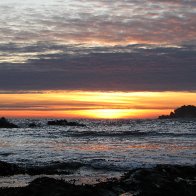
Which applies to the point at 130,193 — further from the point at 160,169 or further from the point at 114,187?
the point at 160,169

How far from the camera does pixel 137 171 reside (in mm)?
16781

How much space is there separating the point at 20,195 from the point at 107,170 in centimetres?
1102

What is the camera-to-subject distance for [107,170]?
23.2 meters

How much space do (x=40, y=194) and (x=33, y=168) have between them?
34.2ft

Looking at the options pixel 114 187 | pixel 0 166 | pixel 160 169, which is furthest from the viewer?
pixel 0 166

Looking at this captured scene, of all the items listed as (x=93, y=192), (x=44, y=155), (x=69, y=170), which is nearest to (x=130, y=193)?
(x=93, y=192)

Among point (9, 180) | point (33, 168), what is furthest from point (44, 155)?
point (9, 180)

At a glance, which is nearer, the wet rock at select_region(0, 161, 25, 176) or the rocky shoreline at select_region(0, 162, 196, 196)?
the rocky shoreline at select_region(0, 162, 196, 196)

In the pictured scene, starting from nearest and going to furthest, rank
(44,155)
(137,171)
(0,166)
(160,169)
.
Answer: (137,171) < (160,169) < (0,166) < (44,155)

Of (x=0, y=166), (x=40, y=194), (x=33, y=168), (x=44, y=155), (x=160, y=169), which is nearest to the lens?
(x=40, y=194)

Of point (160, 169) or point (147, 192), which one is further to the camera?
point (160, 169)

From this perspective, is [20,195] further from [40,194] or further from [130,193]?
[130,193]

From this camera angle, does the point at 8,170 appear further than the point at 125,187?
Yes

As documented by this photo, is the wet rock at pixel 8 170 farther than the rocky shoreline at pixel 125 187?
Yes
